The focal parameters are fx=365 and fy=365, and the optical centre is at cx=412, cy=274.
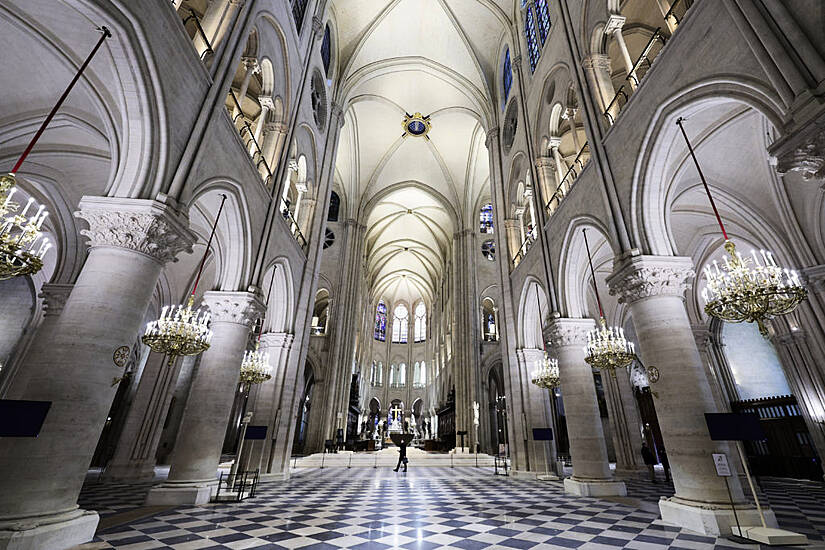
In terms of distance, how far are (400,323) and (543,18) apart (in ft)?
123

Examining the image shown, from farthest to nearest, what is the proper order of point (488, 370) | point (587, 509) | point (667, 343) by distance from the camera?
point (488, 370)
point (587, 509)
point (667, 343)

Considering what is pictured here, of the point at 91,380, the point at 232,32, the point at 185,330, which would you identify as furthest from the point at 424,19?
the point at 91,380

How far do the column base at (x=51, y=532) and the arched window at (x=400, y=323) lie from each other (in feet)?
135

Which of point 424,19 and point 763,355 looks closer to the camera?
point 763,355

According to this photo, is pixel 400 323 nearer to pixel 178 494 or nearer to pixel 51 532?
pixel 178 494

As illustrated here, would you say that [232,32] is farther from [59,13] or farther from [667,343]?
[667,343]

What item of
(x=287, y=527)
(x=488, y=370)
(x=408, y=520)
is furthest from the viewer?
(x=488, y=370)

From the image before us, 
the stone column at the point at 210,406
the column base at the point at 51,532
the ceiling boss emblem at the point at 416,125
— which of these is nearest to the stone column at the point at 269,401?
the stone column at the point at 210,406

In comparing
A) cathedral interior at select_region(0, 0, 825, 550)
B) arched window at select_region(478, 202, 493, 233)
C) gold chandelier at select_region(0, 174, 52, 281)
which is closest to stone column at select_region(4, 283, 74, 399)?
cathedral interior at select_region(0, 0, 825, 550)

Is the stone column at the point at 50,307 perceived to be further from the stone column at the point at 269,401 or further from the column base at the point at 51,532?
the column base at the point at 51,532

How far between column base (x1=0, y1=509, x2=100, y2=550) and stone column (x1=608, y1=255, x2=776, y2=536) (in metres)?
7.13

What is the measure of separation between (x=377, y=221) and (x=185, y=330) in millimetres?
24488

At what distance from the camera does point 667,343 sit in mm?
5664

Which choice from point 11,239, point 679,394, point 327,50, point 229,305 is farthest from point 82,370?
point 327,50
